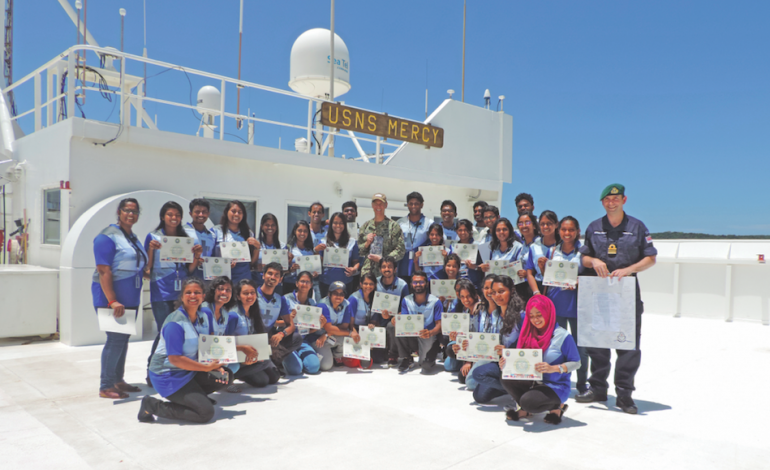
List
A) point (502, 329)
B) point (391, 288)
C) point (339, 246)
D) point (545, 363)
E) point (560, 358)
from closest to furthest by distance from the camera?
1. point (545, 363)
2. point (560, 358)
3. point (502, 329)
4. point (391, 288)
5. point (339, 246)

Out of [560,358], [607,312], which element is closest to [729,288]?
[607,312]

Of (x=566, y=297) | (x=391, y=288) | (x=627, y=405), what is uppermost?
(x=566, y=297)

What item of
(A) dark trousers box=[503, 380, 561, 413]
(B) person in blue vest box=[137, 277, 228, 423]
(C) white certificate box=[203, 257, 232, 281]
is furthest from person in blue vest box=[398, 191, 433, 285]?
(B) person in blue vest box=[137, 277, 228, 423]

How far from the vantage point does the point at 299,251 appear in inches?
256

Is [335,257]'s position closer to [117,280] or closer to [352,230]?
[352,230]

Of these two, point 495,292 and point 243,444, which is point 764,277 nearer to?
point 495,292

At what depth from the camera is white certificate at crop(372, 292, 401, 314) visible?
6.18m

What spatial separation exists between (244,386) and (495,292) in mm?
2726

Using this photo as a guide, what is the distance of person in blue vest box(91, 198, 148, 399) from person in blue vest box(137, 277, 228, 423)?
737mm

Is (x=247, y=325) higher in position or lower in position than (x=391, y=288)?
lower

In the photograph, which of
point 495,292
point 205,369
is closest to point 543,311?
point 495,292

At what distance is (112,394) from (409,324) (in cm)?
308

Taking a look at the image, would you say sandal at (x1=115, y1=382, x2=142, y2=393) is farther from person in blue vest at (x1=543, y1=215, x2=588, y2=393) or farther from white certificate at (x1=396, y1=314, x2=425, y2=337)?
person in blue vest at (x1=543, y1=215, x2=588, y2=393)

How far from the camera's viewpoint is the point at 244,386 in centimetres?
538
